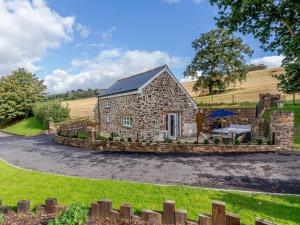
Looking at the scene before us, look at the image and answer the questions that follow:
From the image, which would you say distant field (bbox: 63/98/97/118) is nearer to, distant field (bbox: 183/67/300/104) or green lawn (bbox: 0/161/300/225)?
distant field (bbox: 183/67/300/104)

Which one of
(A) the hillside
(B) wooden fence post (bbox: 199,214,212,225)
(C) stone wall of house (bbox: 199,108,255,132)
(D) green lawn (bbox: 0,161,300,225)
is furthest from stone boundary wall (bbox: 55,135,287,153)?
(A) the hillside

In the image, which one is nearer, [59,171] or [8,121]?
[59,171]

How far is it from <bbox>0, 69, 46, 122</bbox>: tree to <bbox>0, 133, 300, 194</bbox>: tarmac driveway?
116 feet

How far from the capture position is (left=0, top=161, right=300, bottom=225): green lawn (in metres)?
6.30

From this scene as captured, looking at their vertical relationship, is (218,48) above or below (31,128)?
above

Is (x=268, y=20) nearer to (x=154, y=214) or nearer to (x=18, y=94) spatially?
(x=154, y=214)

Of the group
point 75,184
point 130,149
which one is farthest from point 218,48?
point 75,184

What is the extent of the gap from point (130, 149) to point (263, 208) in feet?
38.8

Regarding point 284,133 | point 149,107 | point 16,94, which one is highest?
point 16,94

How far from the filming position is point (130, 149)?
17578mm

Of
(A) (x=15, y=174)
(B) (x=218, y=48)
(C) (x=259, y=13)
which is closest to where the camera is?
(A) (x=15, y=174)

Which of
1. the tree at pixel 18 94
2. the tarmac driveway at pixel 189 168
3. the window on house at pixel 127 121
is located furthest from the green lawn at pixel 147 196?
the tree at pixel 18 94

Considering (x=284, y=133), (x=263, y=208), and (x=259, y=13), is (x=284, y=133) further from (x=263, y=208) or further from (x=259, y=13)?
(x=263, y=208)

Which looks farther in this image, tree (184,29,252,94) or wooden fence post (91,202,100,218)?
tree (184,29,252,94)
